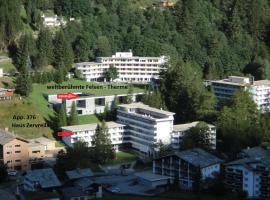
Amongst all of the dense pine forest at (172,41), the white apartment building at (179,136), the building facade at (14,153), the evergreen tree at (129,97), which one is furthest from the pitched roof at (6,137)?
the evergreen tree at (129,97)

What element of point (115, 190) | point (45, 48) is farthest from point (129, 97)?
point (115, 190)

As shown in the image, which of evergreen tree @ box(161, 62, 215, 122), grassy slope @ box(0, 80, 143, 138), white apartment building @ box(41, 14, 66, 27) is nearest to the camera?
grassy slope @ box(0, 80, 143, 138)

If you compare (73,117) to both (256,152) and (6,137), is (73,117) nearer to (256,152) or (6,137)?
(6,137)

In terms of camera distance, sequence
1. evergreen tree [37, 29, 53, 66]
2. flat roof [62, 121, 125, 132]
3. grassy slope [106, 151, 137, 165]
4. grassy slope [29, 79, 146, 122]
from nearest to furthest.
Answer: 1. grassy slope [106, 151, 137, 165]
2. flat roof [62, 121, 125, 132]
3. grassy slope [29, 79, 146, 122]
4. evergreen tree [37, 29, 53, 66]

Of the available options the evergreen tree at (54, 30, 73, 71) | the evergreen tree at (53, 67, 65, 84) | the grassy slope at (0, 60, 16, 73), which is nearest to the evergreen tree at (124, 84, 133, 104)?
the evergreen tree at (53, 67, 65, 84)

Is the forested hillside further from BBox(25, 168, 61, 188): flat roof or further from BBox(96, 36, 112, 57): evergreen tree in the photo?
BBox(25, 168, 61, 188): flat roof

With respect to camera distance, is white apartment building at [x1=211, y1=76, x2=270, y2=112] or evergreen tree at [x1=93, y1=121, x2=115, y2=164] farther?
white apartment building at [x1=211, y1=76, x2=270, y2=112]

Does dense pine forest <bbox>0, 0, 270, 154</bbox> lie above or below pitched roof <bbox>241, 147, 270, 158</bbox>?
above

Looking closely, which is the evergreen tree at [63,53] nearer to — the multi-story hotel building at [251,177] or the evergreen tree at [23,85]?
the evergreen tree at [23,85]
